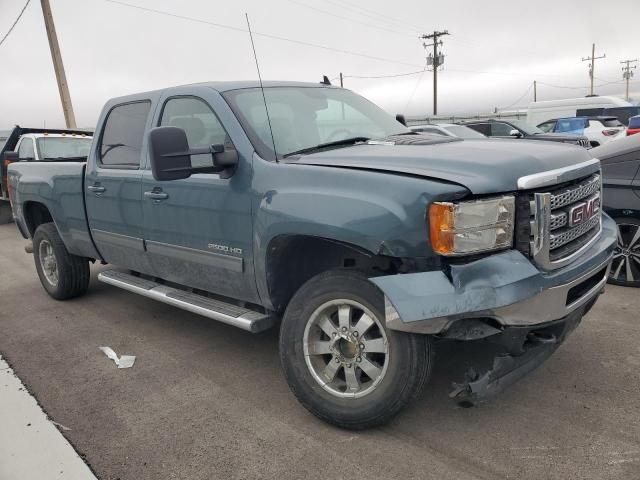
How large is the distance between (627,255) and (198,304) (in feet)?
13.0

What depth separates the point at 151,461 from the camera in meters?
2.71

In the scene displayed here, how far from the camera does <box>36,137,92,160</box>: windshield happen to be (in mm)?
10438

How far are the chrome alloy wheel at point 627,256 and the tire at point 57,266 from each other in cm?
526

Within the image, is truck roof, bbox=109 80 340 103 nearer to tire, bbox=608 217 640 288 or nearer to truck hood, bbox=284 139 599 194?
truck hood, bbox=284 139 599 194

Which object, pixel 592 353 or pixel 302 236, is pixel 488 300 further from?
pixel 592 353

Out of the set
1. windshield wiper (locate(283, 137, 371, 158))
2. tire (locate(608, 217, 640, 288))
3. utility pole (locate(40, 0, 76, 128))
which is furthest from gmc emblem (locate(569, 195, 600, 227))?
utility pole (locate(40, 0, 76, 128))

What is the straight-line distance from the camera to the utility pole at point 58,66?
715 inches

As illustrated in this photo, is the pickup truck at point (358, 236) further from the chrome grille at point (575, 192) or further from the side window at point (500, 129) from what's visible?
the side window at point (500, 129)

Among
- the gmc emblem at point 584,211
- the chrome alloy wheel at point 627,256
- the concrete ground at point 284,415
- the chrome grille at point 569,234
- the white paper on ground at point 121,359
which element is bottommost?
the concrete ground at point 284,415

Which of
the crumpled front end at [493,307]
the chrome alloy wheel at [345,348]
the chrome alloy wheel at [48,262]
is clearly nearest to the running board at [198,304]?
the chrome alloy wheel at [345,348]

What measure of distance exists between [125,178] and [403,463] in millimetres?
2921

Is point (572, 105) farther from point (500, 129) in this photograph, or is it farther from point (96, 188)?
point (96, 188)

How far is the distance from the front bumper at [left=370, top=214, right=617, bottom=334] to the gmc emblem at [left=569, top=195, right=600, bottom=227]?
1.20 ft

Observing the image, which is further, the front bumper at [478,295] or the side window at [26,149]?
the side window at [26,149]
